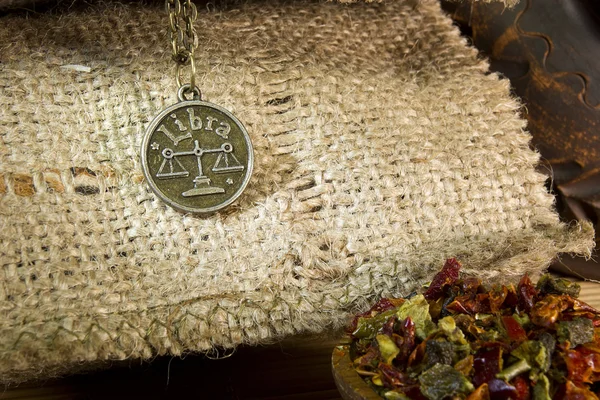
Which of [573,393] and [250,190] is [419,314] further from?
[250,190]

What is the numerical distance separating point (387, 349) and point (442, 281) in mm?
145

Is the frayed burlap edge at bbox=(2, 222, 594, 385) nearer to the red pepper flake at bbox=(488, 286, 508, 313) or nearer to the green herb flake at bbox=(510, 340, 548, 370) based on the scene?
the red pepper flake at bbox=(488, 286, 508, 313)

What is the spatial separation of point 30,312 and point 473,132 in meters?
0.67

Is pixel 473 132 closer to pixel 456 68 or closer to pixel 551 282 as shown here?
pixel 456 68

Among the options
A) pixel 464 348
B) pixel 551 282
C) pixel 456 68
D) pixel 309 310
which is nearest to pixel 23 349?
pixel 309 310

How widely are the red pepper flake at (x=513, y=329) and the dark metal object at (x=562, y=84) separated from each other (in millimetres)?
484

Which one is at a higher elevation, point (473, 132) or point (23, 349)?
point (473, 132)

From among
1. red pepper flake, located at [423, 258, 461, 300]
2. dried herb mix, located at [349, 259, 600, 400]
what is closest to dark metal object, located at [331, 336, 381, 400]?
dried herb mix, located at [349, 259, 600, 400]

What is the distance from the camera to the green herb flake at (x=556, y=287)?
2.55 ft

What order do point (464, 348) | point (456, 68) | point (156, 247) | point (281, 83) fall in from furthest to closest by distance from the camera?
point (456, 68)
point (281, 83)
point (156, 247)
point (464, 348)

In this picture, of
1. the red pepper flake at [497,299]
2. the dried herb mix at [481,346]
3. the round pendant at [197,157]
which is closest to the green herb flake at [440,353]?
the dried herb mix at [481,346]

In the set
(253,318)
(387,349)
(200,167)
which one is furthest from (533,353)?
(200,167)

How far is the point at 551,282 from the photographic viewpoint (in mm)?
787

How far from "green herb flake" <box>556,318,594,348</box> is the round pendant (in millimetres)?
419
